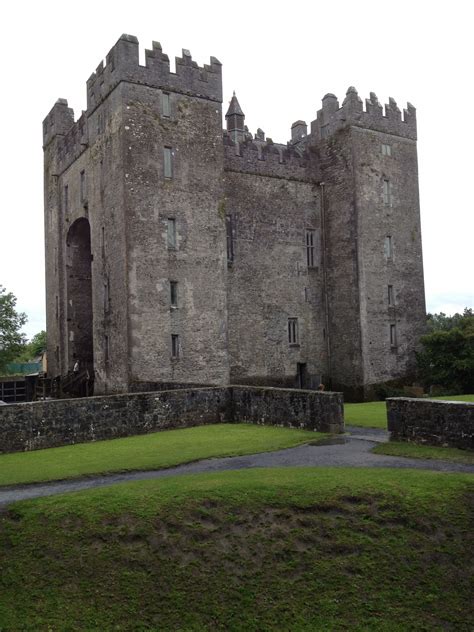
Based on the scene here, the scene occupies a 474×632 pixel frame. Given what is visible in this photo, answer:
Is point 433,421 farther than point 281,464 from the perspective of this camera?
Yes

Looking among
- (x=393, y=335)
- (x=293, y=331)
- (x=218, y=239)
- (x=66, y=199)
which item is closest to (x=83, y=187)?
(x=66, y=199)

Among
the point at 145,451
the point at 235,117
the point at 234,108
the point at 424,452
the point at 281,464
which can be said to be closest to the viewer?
the point at 281,464

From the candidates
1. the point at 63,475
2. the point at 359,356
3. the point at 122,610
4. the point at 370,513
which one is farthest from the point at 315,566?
the point at 359,356

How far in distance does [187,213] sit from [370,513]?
19.8 meters

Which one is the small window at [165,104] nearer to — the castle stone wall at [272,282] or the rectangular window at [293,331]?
the castle stone wall at [272,282]

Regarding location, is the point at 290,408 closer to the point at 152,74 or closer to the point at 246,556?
the point at 246,556

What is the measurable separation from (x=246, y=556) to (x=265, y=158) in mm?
25847

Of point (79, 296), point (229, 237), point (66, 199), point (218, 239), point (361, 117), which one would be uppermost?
point (361, 117)

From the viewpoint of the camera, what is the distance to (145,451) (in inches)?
533

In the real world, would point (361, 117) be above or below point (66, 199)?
above

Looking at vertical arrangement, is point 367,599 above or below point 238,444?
below

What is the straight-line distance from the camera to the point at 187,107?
89.7 ft

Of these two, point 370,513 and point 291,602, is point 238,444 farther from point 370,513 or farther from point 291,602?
point 291,602

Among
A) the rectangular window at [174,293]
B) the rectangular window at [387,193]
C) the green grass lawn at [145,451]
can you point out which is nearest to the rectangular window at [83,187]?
the rectangular window at [174,293]
